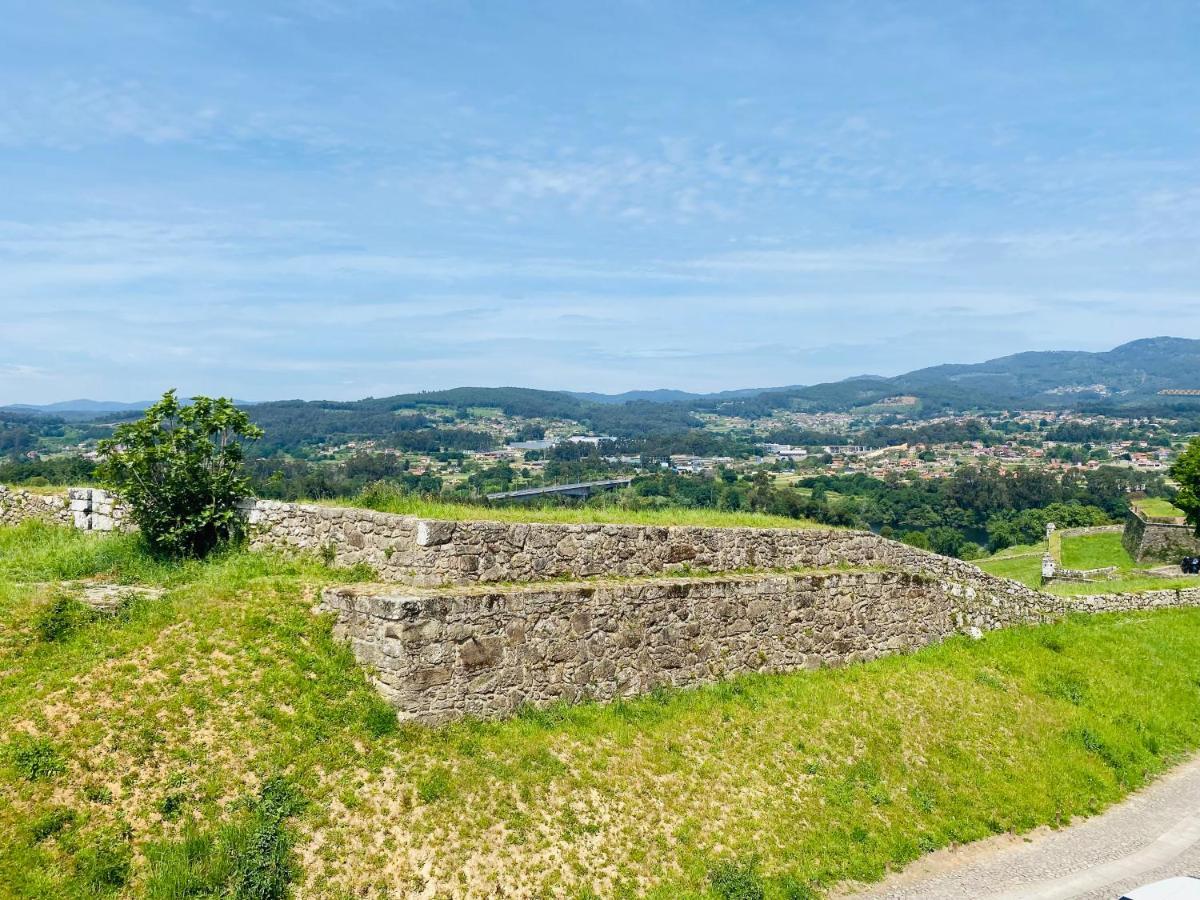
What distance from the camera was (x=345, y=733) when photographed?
1052 centimetres

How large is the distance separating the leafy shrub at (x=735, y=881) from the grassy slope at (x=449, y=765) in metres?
0.10

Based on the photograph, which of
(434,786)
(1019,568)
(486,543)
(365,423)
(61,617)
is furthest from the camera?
(365,423)

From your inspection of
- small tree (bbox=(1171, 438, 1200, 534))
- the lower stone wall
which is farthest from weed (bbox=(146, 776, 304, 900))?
small tree (bbox=(1171, 438, 1200, 534))

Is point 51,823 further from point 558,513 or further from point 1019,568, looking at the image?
point 1019,568

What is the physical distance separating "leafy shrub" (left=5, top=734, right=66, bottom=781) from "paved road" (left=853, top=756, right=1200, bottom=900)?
10.6 m

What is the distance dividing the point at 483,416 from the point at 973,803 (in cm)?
18944

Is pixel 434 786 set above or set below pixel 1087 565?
above

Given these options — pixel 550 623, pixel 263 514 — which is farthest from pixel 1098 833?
pixel 263 514

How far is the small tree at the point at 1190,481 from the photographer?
39.2m

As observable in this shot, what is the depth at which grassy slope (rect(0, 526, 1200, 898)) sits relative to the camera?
29.5ft

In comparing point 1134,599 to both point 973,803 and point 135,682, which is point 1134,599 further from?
point 135,682

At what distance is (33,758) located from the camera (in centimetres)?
882

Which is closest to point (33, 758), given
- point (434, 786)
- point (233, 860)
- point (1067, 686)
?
point (233, 860)

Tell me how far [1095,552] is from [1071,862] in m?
43.2
